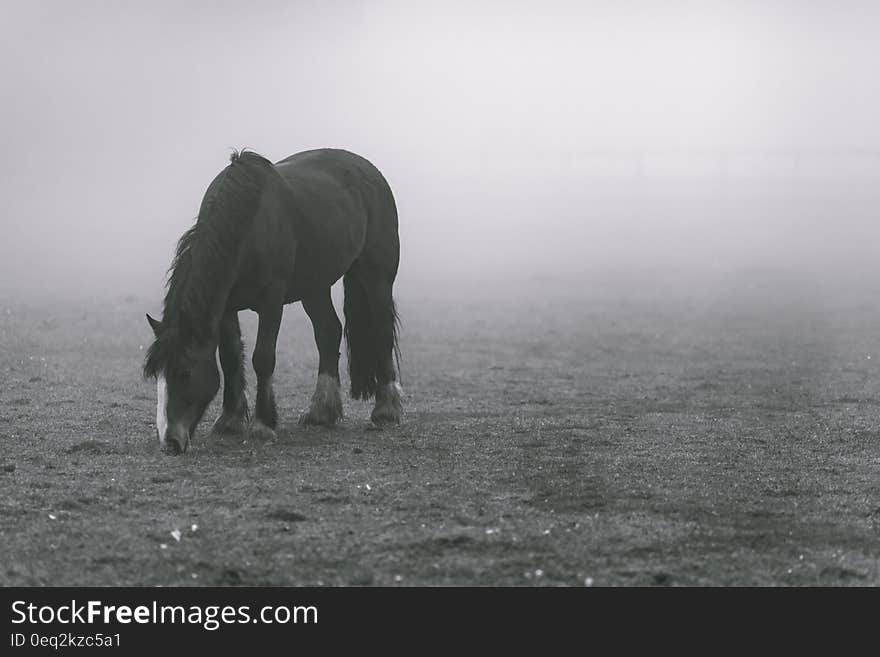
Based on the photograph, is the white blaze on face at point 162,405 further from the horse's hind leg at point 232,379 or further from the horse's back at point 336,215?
the horse's back at point 336,215

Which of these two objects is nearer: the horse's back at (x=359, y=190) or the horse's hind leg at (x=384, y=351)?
the horse's back at (x=359, y=190)

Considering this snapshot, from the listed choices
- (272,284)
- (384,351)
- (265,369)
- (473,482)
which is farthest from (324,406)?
(473,482)

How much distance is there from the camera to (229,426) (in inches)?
373

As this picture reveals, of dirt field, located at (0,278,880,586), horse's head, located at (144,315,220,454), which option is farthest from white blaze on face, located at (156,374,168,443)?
dirt field, located at (0,278,880,586)

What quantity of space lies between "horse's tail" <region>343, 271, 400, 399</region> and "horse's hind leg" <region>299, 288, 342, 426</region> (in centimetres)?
17

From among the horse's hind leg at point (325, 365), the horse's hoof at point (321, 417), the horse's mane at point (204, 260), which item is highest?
the horse's mane at point (204, 260)

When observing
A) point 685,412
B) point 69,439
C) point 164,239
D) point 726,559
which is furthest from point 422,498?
point 164,239

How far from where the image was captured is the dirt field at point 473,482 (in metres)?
5.63

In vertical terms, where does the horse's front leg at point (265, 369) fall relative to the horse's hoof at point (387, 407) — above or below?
above

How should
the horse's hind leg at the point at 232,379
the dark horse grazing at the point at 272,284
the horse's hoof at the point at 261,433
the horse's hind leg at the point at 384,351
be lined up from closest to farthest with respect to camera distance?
the dark horse grazing at the point at 272,284 → the horse's hoof at the point at 261,433 → the horse's hind leg at the point at 232,379 → the horse's hind leg at the point at 384,351

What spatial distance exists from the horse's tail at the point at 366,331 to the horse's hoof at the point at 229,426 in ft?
4.43

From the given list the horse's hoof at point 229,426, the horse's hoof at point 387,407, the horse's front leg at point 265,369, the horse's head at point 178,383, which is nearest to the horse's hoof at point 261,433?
the horse's front leg at point 265,369

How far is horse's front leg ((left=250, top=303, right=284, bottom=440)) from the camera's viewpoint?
30.4ft
